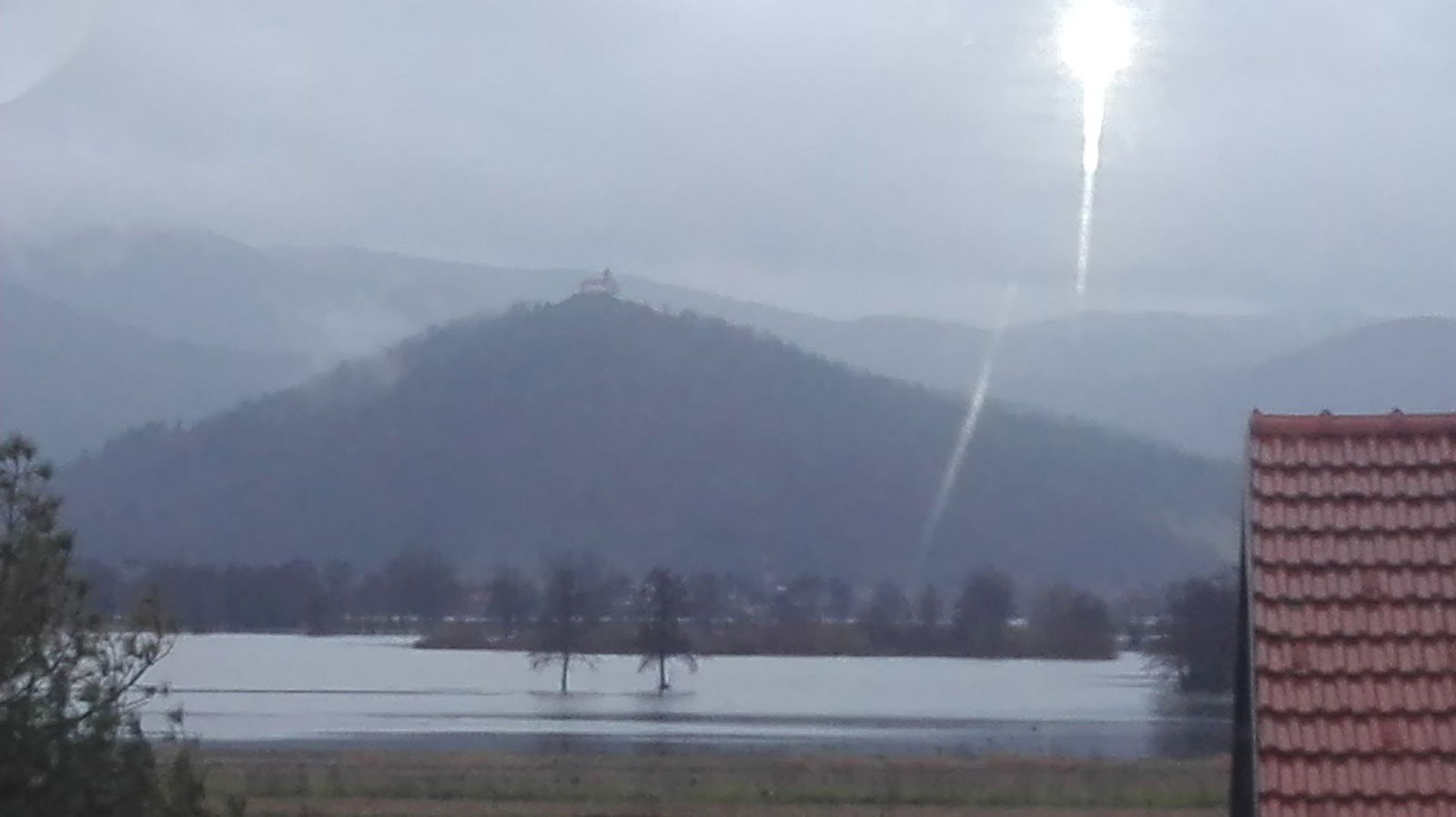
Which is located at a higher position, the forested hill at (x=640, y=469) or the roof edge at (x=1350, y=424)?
the forested hill at (x=640, y=469)

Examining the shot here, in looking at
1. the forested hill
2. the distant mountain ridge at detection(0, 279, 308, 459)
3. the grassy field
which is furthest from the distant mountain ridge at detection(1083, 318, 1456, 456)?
the distant mountain ridge at detection(0, 279, 308, 459)

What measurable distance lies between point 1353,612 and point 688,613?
6714 cm

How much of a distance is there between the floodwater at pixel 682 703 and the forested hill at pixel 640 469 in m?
28.4

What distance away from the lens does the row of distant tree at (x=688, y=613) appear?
208 ft

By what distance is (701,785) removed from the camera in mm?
32125

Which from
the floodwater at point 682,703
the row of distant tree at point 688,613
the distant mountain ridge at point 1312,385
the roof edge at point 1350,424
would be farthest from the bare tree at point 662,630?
the roof edge at point 1350,424

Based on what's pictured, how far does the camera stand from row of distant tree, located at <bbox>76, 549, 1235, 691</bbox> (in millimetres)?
63281

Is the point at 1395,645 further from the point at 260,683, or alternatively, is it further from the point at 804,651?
the point at 804,651

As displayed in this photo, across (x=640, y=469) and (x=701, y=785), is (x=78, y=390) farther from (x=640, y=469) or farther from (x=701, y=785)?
(x=701, y=785)

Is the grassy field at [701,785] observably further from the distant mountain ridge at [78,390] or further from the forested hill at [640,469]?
the distant mountain ridge at [78,390]

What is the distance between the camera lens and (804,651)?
82000 millimetres

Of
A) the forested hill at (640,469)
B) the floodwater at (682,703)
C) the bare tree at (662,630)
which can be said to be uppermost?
the forested hill at (640,469)

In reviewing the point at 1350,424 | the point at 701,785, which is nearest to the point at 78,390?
the point at 701,785

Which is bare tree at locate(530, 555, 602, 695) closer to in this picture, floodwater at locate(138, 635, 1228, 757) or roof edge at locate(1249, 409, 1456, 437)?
floodwater at locate(138, 635, 1228, 757)
